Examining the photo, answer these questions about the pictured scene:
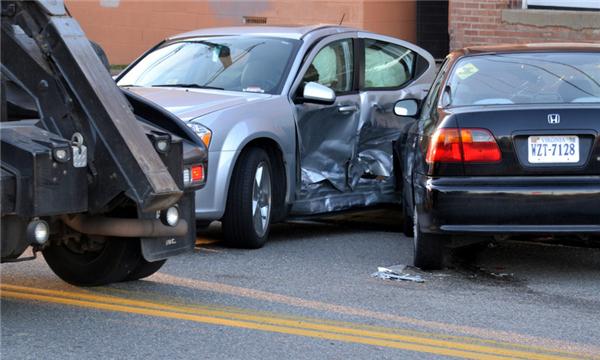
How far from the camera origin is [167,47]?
10492 millimetres

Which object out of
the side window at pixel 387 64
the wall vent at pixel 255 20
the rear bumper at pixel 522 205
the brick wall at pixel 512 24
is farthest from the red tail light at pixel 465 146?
the wall vent at pixel 255 20

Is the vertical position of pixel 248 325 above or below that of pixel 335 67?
below

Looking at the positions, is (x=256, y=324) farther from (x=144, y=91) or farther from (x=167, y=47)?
(x=167, y=47)

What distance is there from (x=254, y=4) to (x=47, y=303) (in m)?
10.4

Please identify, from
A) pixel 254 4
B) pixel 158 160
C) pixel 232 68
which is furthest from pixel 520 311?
pixel 254 4

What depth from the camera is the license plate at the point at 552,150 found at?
7.69 meters

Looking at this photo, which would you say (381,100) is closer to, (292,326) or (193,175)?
(193,175)

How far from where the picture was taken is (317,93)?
31.2ft

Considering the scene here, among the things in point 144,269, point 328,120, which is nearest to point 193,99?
point 328,120

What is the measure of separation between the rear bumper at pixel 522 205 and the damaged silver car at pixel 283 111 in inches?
72.6

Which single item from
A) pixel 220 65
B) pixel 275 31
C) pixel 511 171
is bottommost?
pixel 511 171

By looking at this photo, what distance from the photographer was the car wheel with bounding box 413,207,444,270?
803cm

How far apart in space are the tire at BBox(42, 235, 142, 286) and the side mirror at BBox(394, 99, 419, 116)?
9.25 ft

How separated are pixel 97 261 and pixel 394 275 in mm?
2079
